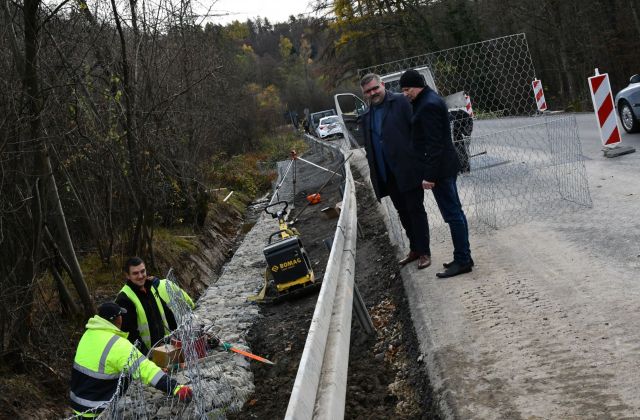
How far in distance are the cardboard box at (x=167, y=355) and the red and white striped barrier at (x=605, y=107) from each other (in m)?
8.75

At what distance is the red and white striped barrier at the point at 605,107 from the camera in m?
12.6

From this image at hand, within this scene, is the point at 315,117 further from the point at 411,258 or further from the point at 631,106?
the point at 411,258

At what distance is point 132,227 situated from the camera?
13516 millimetres

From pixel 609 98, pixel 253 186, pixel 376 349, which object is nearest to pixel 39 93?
pixel 376 349

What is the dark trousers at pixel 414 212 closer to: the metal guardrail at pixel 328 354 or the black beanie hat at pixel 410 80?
the black beanie hat at pixel 410 80

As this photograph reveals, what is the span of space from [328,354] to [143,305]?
3.61 meters

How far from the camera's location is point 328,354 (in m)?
4.38

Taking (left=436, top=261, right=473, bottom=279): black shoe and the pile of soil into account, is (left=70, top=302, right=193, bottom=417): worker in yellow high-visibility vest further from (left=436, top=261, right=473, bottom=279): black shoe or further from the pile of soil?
(left=436, top=261, right=473, bottom=279): black shoe

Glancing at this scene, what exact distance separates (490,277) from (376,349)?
125 centimetres

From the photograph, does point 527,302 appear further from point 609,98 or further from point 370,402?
point 609,98

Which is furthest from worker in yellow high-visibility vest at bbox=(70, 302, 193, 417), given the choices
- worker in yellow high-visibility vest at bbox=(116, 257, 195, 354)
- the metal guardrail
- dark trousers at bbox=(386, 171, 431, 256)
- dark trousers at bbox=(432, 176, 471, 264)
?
dark trousers at bbox=(386, 171, 431, 256)

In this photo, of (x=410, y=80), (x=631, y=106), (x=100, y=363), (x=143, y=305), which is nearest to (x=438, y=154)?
(x=410, y=80)

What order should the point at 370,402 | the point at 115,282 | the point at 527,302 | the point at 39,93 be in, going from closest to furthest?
the point at 370,402 → the point at 527,302 → the point at 39,93 → the point at 115,282

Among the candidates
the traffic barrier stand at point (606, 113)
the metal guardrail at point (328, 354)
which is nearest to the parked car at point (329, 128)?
the traffic barrier stand at point (606, 113)
